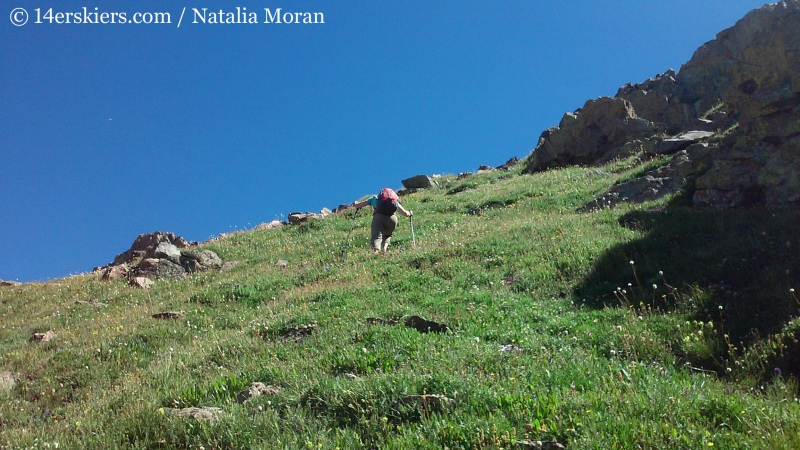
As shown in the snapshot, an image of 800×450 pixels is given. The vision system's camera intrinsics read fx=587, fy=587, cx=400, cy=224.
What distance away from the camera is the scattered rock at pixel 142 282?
17.7 m

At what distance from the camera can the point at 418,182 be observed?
115 feet

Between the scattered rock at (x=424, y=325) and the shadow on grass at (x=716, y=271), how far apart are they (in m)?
2.52

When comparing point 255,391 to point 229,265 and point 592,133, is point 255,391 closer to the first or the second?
point 229,265

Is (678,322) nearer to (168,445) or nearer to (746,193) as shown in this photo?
(168,445)

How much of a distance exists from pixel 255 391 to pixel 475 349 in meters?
2.52

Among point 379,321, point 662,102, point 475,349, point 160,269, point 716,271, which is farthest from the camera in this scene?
point 662,102

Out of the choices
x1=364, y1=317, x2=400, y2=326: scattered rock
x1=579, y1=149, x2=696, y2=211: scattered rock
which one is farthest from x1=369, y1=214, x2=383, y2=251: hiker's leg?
x1=364, y1=317, x2=400, y2=326: scattered rock

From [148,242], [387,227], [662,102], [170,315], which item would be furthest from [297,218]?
[662,102]

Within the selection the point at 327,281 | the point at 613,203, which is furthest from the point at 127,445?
the point at 613,203

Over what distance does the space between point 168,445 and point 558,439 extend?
361 centimetres

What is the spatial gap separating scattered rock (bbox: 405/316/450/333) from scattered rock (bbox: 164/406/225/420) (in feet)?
10.1

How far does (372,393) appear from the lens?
5.77m

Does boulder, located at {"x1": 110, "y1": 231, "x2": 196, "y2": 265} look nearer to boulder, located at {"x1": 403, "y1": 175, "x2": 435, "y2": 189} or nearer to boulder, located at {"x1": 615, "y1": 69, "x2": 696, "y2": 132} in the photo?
boulder, located at {"x1": 403, "y1": 175, "x2": 435, "y2": 189}

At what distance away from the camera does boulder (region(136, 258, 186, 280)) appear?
19141 mm
